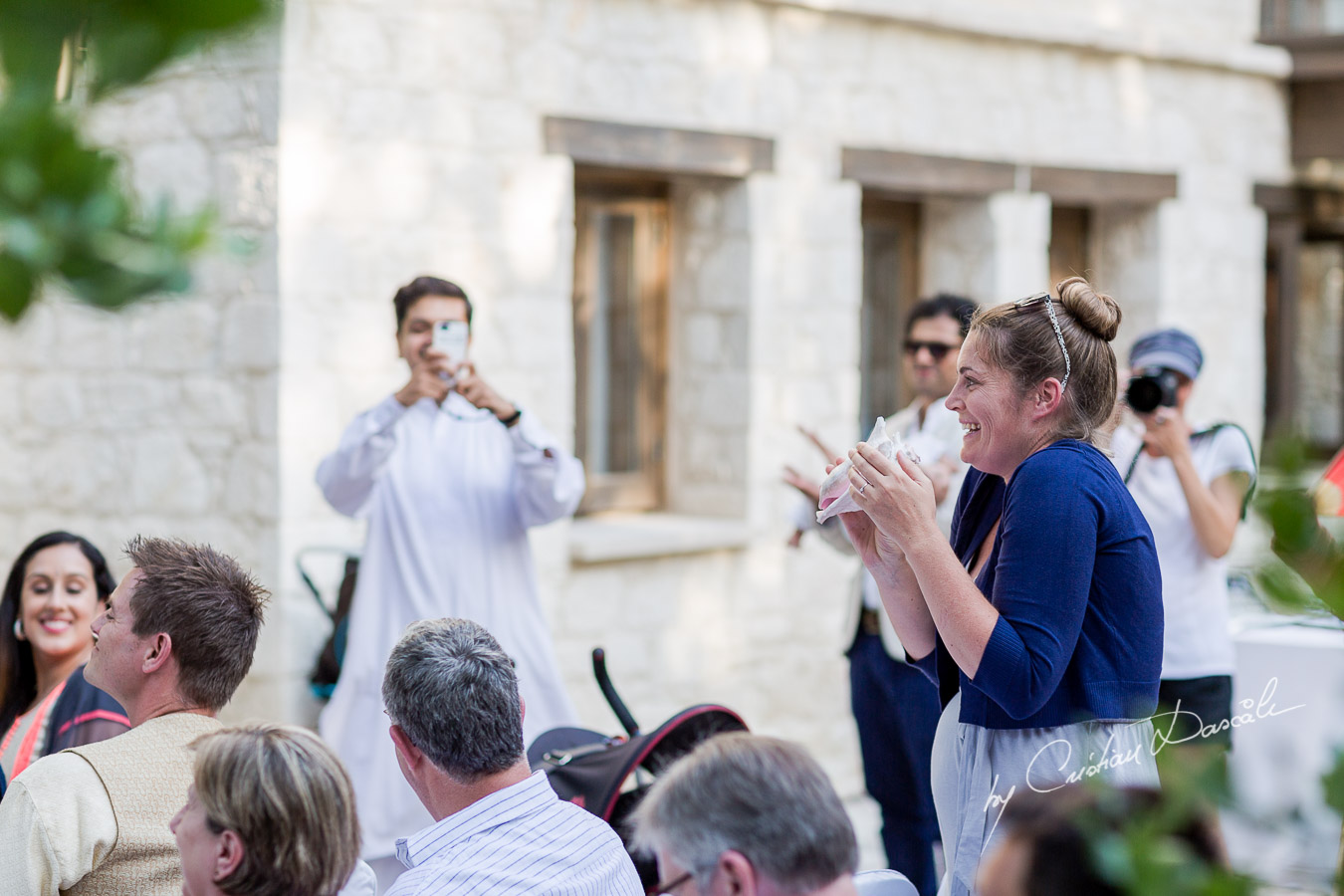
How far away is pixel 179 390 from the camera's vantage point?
16.5ft

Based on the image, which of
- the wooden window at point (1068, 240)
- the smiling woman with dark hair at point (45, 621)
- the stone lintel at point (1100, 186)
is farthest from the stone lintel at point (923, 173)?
the smiling woman with dark hair at point (45, 621)

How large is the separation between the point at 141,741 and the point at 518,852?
0.61 m

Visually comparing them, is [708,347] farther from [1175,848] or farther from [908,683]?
[1175,848]

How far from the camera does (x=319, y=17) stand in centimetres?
489

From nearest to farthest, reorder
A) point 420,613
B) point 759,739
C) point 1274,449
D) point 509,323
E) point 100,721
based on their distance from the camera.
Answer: point 1274,449 → point 759,739 → point 100,721 → point 420,613 → point 509,323

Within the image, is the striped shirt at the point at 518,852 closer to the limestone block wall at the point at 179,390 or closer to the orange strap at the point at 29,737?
the orange strap at the point at 29,737

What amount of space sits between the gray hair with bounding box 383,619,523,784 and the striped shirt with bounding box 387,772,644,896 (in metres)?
0.06

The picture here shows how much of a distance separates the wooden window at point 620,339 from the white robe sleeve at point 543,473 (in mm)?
2269

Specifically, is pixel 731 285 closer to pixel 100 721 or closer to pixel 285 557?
pixel 285 557

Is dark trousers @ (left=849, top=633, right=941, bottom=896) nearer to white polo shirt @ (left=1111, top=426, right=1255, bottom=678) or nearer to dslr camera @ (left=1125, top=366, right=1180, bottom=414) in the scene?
white polo shirt @ (left=1111, top=426, right=1255, bottom=678)

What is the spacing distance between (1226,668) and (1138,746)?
6.32ft

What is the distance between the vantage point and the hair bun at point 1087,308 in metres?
2.21

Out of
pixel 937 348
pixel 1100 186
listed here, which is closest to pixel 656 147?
pixel 937 348

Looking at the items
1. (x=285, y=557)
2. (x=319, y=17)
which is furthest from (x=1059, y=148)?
(x=285, y=557)
